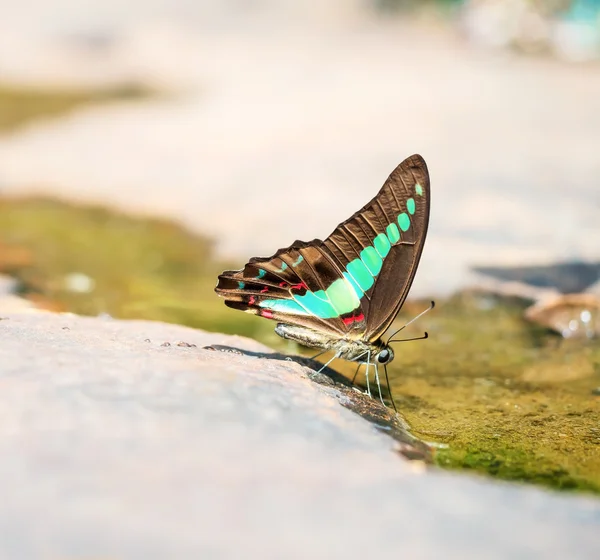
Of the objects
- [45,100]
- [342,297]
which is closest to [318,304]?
[342,297]

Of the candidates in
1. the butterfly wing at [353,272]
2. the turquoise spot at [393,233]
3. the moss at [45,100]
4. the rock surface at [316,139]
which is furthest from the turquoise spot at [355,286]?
the moss at [45,100]

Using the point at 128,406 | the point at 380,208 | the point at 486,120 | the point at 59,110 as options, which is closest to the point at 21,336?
the point at 128,406

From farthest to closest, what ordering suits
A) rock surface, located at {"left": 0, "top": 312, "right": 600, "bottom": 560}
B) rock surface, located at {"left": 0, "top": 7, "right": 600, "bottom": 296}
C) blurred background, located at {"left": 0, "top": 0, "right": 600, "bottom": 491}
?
rock surface, located at {"left": 0, "top": 7, "right": 600, "bottom": 296}, blurred background, located at {"left": 0, "top": 0, "right": 600, "bottom": 491}, rock surface, located at {"left": 0, "top": 312, "right": 600, "bottom": 560}

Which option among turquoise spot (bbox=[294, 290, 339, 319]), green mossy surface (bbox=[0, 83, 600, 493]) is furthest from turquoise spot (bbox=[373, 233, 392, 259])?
green mossy surface (bbox=[0, 83, 600, 493])

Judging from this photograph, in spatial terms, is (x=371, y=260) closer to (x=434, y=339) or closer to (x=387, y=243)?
(x=387, y=243)

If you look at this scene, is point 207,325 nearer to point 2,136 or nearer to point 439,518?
point 439,518

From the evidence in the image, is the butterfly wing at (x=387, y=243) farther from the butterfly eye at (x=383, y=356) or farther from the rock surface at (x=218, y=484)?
the rock surface at (x=218, y=484)

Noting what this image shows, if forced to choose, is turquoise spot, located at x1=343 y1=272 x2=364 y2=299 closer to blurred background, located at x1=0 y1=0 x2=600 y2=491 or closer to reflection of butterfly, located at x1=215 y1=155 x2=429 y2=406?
reflection of butterfly, located at x1=215 y1=155 x2=429 y2=406
